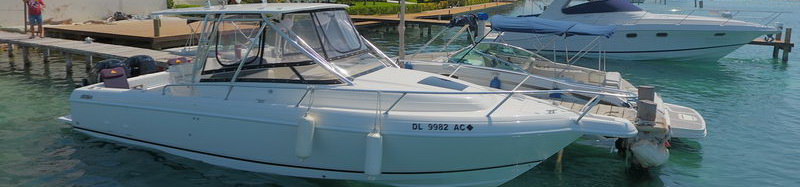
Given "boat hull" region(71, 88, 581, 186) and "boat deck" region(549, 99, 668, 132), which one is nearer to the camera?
"boat hull" region(71, 88, 581, 186)

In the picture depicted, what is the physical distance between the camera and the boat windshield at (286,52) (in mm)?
8141

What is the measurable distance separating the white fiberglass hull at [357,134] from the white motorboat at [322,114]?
0.05 feet

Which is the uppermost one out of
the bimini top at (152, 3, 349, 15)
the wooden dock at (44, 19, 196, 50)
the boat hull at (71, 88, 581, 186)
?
the bimini top at (152, 3, 349, 15)

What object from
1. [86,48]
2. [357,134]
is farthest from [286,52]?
[86,48]

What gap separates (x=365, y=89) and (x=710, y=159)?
6.32 metres

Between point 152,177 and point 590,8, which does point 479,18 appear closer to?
point 590,8

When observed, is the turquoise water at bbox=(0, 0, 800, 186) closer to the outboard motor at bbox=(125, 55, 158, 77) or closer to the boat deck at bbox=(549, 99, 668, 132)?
the boat deck at bbox=(549, 99, 668, 132)

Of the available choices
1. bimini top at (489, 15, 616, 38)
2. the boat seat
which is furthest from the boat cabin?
bimini top at (489, 15, 616, 38)

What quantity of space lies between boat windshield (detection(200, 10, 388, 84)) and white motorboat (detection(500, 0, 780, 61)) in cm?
1441

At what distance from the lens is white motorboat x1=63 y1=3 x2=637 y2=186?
7.30 meters

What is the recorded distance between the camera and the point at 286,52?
26.9ft

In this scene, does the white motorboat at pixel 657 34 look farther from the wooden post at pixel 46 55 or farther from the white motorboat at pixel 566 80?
the wooden post at pixel 46 55

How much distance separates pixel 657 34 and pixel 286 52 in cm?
1872

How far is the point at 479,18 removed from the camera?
17484mm
